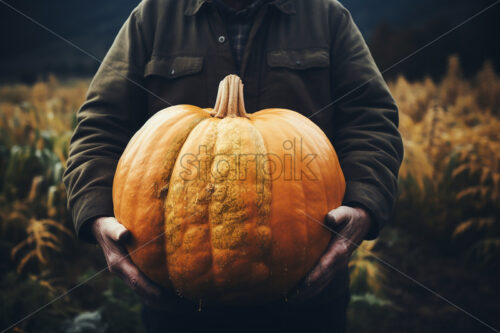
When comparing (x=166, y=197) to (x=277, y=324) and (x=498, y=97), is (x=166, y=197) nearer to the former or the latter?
(x=277, y=324)

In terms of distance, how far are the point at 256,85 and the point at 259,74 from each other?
64 millimetres

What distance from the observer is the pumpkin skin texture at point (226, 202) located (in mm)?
1343

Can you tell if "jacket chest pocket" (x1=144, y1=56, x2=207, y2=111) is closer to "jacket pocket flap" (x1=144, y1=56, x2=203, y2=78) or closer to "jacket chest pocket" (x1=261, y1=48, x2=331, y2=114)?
"jacket pocket flap" (x1=144, y1=56, x2=203, y2=78)

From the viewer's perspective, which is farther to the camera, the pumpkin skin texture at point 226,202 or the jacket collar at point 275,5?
the jacket collar at point 275,5

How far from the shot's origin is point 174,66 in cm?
188

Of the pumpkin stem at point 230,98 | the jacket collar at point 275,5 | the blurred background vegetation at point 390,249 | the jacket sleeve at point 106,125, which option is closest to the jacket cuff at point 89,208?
the jacket sleeve at point 106,125

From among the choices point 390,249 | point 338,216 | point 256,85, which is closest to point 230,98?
point 256,85

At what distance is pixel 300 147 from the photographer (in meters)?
1.47

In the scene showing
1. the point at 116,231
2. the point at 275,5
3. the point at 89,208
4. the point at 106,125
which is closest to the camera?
the point at 116,231

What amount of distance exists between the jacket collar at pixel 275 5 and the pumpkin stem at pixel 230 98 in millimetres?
604

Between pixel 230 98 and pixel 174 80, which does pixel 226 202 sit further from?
pixel 174 80

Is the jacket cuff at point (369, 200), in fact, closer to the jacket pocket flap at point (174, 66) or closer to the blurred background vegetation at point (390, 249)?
the jacket pocket flap at point (174, 66)

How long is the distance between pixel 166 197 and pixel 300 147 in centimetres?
58

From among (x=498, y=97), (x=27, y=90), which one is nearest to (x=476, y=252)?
(x=498, y=97)
